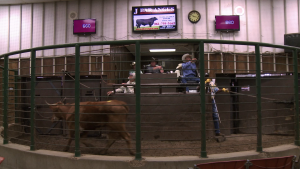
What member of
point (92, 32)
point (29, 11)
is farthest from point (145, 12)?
point (29, 11)

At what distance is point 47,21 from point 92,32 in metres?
3.28

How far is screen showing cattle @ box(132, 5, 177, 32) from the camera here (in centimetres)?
1269

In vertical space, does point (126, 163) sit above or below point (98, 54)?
below

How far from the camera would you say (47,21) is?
44.1ft

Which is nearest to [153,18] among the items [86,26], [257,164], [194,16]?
[194,16]

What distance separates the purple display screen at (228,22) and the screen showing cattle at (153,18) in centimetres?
285

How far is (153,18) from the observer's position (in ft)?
42.0

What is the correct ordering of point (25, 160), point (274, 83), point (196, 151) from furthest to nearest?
point (274, 83) → point (196, 151) → point (25, 160)

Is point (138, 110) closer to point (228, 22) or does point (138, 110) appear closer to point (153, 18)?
point (153, 18)

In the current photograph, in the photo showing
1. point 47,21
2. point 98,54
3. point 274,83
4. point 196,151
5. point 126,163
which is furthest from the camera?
point 47,21

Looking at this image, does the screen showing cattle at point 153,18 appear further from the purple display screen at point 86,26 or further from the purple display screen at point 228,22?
the purple display screen at point 228,22

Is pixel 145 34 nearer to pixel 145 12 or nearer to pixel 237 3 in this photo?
pixel 145 12

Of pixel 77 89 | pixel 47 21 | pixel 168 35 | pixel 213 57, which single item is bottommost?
pixel 77 89

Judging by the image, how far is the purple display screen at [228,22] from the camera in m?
12.4
